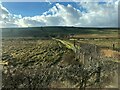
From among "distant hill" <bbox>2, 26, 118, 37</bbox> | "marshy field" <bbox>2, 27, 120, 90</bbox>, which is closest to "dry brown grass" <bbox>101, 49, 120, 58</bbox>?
"marshy field" <bbox>2, 27, 120, 90</bbox>

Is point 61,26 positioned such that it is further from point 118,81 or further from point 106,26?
point 118,81

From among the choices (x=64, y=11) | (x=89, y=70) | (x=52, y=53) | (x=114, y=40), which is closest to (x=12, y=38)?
(x=52, y=53)

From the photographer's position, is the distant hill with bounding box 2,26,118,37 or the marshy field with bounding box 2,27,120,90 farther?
the distant hill with bounding box 2,26,118,37

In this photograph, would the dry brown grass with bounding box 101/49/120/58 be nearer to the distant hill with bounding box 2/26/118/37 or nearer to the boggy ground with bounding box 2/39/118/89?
the boggy ground with bounding box 2/39/118/89

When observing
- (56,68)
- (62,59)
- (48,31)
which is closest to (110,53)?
(62,59)

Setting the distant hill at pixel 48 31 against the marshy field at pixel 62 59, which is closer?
the marshy field at pixel 62 59

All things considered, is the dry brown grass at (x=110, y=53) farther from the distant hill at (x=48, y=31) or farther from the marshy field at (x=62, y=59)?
the distant hill at (x=48, y=31)

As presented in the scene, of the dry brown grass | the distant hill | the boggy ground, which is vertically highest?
the distant hill

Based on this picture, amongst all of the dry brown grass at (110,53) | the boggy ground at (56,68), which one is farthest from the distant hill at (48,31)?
the dry brown grass at (110,53)

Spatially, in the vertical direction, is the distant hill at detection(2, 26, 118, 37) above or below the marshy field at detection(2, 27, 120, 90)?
above
